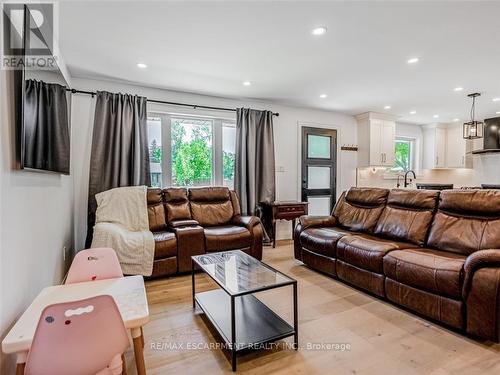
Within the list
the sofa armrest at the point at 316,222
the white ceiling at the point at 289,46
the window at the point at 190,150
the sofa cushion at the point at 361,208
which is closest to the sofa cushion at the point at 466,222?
the sofa cushion at the point at 361,208

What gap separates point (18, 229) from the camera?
1512mm

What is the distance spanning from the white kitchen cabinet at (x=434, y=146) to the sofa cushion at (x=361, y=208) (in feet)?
13.9

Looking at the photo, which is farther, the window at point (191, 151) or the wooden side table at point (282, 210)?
the wooden side table at point (282, 210)

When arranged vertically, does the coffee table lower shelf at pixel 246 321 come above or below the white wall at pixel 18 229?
below

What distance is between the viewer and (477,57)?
3016mm

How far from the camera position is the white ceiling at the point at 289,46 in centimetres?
219

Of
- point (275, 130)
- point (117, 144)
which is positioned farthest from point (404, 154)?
point (117, 144)

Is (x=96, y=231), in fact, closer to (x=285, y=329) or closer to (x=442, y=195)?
(x=285, y=329)

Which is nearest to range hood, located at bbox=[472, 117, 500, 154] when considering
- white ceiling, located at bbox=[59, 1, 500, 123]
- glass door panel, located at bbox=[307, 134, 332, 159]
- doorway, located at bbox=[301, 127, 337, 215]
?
white ceiling, located at bbox=[59, 1, 500, 123]

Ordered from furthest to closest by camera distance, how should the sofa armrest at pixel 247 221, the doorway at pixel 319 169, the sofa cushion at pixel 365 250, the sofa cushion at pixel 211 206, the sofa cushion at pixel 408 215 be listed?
the doorway at pixel 319 169
the sofa cushion at pixel 211 206
the sofa armrest at pixel 247 221
the sofa cushion at pixel 408 215
the sofa cushion at pixel 365 250

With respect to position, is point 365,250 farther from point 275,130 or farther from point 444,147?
point 444,147

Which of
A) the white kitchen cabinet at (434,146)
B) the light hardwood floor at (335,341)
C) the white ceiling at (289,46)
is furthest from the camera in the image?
the white kitchen cabinet at (434,146)

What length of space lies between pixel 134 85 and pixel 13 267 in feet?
10.5

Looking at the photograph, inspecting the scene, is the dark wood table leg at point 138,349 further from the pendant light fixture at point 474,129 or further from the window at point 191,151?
the pendant light fixture at point 474,129
